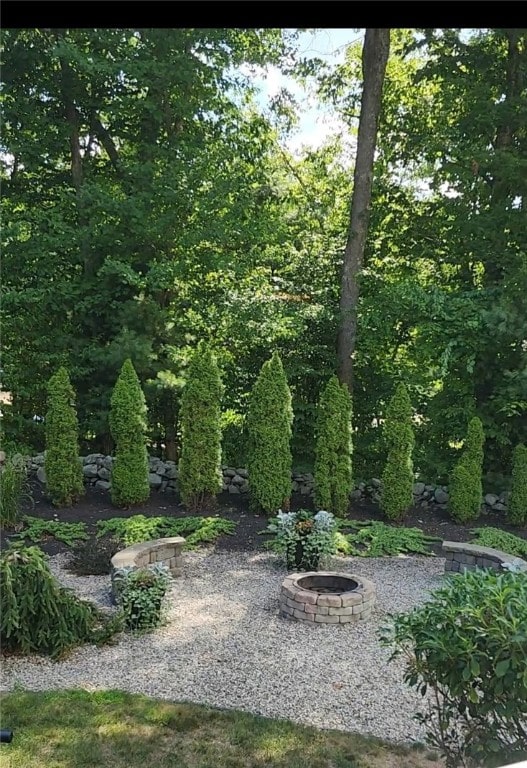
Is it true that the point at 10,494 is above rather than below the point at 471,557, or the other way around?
above

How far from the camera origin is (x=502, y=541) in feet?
21.4

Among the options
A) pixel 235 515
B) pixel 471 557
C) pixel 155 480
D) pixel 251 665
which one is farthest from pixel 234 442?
pixel 251 665

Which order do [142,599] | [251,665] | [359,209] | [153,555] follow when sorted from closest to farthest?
[251,665] → [142,599] → [153,555] → [359,209]

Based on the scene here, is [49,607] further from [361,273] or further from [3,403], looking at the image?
[361,273]

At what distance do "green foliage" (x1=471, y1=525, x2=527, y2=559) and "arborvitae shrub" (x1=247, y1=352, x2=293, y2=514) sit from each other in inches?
85.9

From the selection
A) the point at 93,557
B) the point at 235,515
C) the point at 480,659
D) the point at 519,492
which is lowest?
the point at 93,557

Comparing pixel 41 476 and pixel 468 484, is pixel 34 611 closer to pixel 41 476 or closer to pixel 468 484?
pixel 41 476

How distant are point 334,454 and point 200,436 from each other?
1.57 meters

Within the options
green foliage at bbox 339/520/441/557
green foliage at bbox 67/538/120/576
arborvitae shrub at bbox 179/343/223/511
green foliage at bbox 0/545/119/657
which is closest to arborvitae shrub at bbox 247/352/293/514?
arborvitae shrub at bbox 179/343/223/511

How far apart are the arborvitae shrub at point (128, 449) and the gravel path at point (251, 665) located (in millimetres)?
1871

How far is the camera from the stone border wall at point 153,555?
5.17 metres

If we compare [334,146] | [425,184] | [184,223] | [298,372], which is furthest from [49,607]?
[334,146]

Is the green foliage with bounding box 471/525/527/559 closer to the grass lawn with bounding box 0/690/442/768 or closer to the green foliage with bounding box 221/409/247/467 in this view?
the green foliage with bounding box 221/409/247/467

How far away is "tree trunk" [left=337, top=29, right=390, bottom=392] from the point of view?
8392 mm
